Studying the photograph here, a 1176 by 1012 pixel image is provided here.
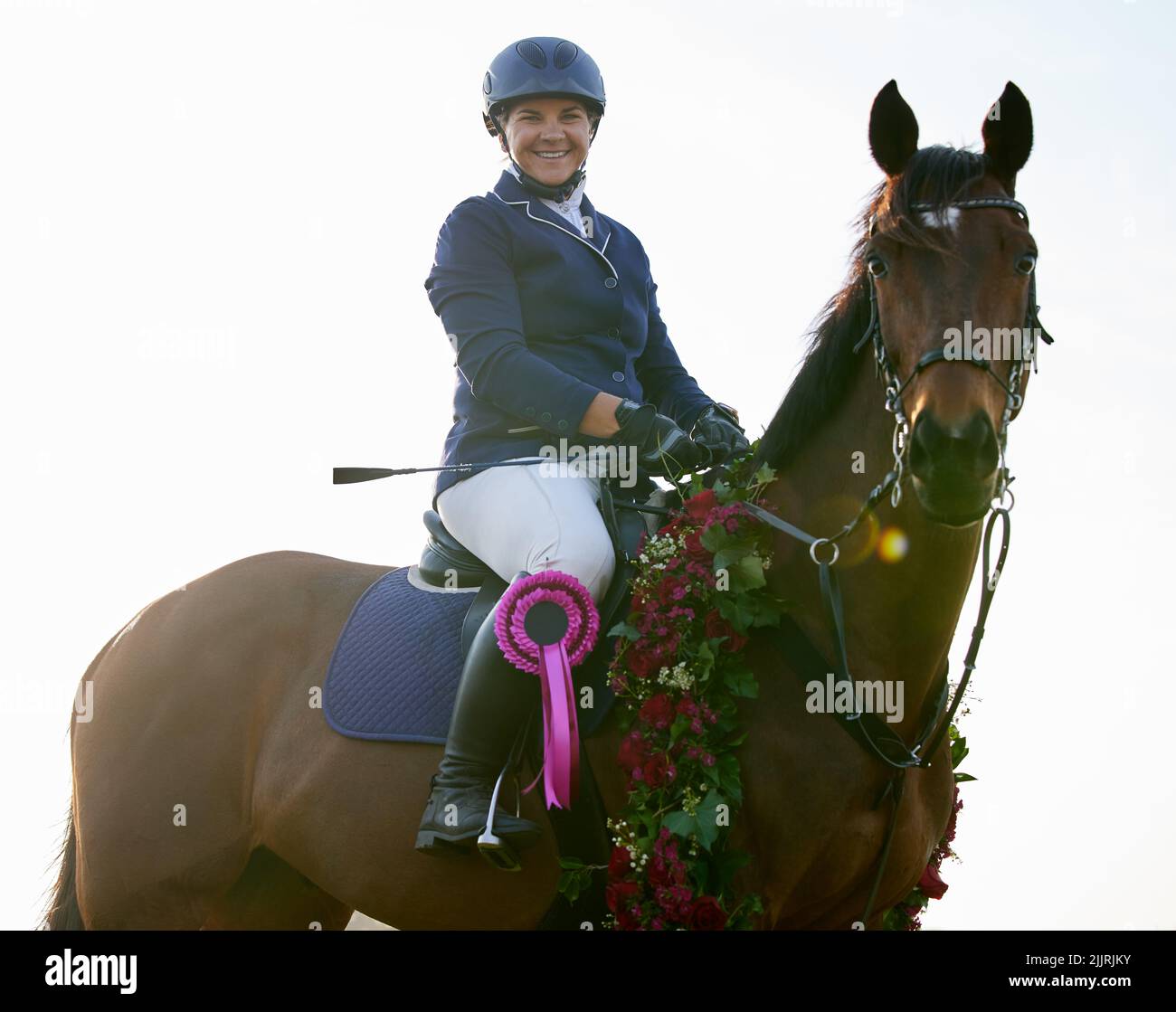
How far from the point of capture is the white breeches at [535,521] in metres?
4.47

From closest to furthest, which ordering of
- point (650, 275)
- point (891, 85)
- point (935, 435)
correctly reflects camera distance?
point (935, 435), point (891, 85), point (650, 275)

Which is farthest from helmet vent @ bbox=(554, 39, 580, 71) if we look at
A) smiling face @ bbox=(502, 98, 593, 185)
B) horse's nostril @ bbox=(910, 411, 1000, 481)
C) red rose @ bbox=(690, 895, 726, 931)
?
red rose @ bbox=(690, 895, 726, 931)

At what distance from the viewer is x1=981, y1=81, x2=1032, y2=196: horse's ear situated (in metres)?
3.93

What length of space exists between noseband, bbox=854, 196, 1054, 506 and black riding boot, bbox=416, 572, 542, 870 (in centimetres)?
148

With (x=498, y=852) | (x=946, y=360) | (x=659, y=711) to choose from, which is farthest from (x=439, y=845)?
(x=946, y=360)

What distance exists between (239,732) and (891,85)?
3.76 metres

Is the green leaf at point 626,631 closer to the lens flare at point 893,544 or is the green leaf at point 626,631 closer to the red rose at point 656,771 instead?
the red rose at point 656,771

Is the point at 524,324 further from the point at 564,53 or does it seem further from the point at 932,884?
the point at 932,884

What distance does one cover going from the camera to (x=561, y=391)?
462 centimetres

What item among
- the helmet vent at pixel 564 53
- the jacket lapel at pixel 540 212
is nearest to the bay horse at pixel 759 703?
the jacket lapel at pixel 540 212

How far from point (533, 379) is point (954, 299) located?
1.72 m

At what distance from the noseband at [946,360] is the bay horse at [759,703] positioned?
32mm

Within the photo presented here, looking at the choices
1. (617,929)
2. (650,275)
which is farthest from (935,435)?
(650,275)
